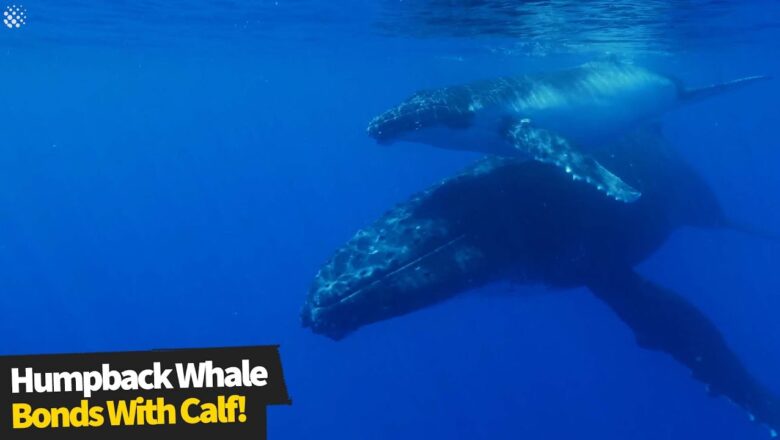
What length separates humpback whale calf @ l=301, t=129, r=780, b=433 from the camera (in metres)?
10.6

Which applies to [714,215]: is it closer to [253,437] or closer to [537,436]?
[537,436]

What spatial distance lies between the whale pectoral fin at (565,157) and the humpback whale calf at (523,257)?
3.21 ft

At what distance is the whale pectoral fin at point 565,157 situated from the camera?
37.7 ft

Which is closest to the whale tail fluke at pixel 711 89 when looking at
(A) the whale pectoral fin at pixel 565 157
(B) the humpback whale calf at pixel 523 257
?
(B) the humpback whale calf at pixel 523 257

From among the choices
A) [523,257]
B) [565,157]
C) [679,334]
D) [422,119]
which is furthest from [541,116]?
[679,334]

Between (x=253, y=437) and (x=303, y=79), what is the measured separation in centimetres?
6985

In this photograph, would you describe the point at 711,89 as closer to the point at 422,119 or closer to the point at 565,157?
the point at 565,157

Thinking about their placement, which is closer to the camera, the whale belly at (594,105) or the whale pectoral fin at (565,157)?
the whale pectoral fin at (565,157)

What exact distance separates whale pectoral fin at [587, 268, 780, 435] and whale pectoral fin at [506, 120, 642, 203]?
2.10 m

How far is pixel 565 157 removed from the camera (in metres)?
12.1

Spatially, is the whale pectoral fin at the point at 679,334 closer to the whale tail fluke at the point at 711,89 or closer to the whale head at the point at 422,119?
the whale head at the point at 422,119

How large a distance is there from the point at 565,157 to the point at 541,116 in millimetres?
1749

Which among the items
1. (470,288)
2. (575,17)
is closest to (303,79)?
(575,17)

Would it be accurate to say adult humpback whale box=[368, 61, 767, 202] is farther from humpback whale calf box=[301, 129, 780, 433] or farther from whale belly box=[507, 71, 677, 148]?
humpback whale calf box=[301, 129, 780, 433]
